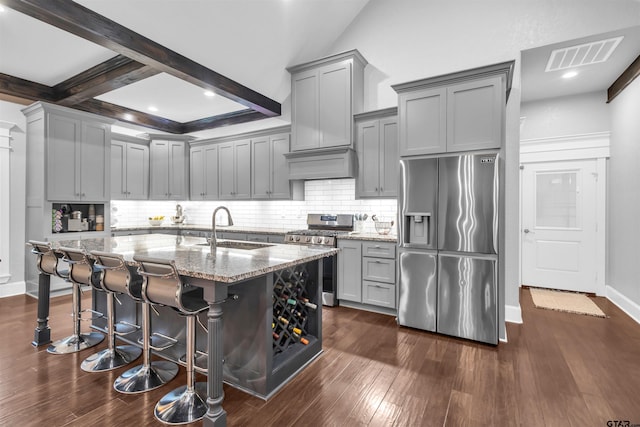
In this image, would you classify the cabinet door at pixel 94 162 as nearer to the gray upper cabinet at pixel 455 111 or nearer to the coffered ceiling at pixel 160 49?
the coffered ceiling at pixel 160 49

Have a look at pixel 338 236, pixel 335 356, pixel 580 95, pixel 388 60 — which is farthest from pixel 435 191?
pixel 580 95

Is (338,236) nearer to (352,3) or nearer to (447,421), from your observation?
(447,421)

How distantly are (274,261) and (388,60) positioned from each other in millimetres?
3647

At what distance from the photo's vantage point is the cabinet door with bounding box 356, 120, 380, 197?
4.09 metres

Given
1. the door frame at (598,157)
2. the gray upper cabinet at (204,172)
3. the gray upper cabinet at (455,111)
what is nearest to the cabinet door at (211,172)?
the gray upper cabinet at (204,172)

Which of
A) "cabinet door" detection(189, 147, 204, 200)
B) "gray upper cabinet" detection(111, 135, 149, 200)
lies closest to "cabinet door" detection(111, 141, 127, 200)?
"gray upper cabinet" detection(111, 135, 149, 200)

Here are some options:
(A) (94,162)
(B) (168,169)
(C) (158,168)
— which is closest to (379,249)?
(A) (94,162)

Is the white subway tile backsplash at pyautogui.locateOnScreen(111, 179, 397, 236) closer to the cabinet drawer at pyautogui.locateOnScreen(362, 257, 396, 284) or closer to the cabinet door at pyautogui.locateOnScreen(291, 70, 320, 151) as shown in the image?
the cabinet door at pyautogui.locateOnScreen(291, 70, 320, 151)

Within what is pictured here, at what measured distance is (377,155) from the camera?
13.4 ft

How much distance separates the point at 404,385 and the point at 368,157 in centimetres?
277

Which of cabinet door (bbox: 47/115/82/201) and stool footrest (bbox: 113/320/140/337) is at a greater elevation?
cabinet door (bbox: 47/115/82/201)

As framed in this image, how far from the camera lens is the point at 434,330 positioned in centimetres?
319

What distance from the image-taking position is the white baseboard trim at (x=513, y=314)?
11.6ft

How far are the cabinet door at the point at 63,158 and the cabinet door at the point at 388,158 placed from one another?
4.51 meters
